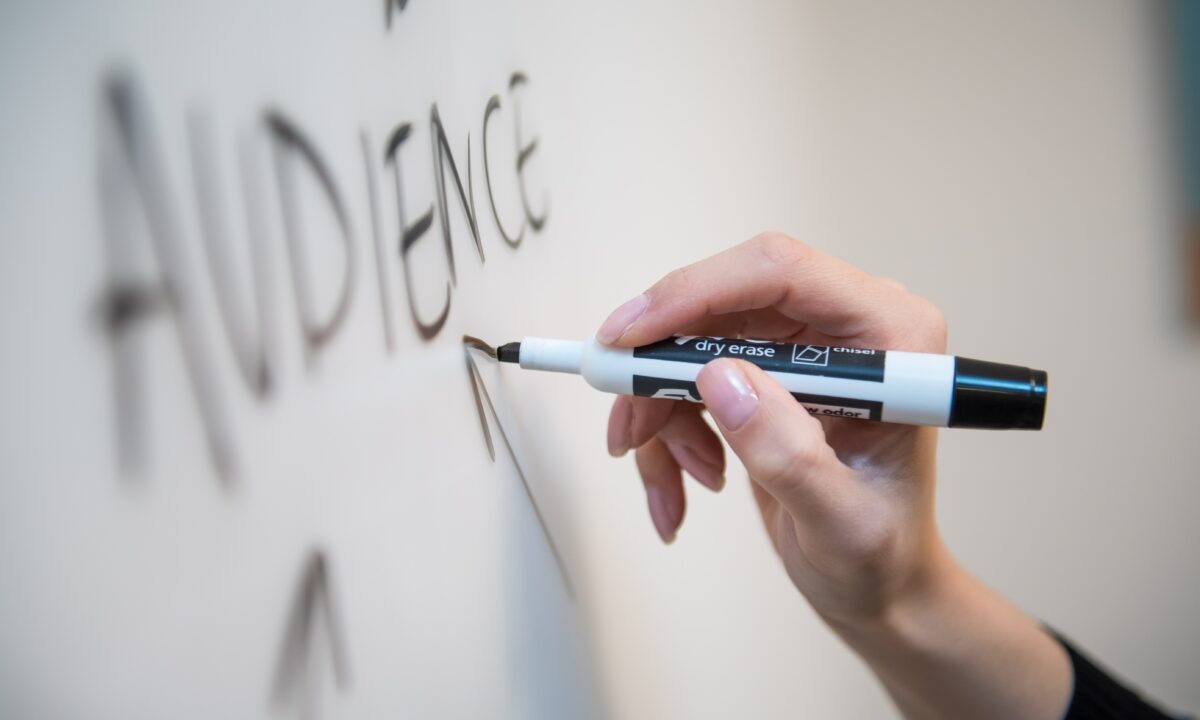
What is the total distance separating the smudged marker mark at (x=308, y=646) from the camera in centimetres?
19

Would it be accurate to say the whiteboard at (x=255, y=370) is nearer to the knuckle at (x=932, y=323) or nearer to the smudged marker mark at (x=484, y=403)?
the smudged marker mark at (x=484, y=403)

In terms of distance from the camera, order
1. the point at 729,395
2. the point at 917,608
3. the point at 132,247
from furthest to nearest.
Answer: the point at 917,608 < the point at 729,395 < the point at 132,247

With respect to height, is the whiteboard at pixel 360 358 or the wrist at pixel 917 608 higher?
the whiteboard at pixel 360 358

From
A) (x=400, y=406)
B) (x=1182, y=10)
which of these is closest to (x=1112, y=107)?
(x=1182, y=10)

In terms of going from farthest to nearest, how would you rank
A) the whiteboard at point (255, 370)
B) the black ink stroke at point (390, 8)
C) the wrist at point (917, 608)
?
the wrist at point (917, 608) → the black ink stroke at point (390, 8) → the whiteboard at point (255, 370)

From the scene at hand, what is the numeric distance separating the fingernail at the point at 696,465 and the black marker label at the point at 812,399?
134mm

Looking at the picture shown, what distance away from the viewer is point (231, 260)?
182mm

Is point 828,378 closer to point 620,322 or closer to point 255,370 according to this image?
point 620,322

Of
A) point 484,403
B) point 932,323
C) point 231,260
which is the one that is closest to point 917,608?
point 932,323

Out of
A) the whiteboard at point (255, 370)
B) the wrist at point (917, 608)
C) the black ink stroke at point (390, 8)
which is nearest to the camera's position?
the whiteboard at point (255, 370)

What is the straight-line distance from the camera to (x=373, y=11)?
0.24 metres

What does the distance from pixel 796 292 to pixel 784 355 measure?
56 millimetres

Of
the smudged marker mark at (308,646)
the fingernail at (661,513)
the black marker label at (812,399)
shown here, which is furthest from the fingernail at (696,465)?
the smudged marker mark at (308,646)

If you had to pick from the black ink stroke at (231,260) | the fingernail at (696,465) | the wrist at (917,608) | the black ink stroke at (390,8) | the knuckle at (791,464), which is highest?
the black ink stroke at (390,8)
